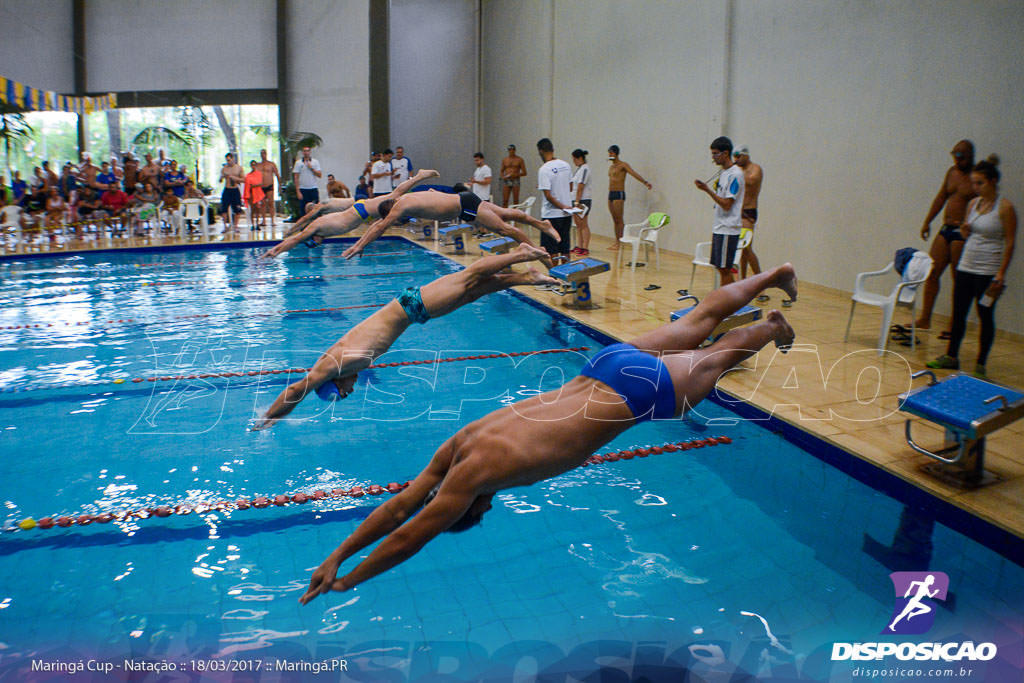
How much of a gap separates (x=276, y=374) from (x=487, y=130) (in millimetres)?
14220

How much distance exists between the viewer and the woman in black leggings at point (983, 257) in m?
4.78

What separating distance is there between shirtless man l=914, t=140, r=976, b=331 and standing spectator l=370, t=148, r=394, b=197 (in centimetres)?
1011

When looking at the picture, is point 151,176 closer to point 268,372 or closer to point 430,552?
point 268,372

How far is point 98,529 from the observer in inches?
143

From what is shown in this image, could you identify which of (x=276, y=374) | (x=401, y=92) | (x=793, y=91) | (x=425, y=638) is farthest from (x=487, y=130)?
(x=425, y=638)

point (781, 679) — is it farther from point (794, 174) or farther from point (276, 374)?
point (794, 174)

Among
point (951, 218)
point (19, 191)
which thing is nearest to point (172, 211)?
point (19, 191)

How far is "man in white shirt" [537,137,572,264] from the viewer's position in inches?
347

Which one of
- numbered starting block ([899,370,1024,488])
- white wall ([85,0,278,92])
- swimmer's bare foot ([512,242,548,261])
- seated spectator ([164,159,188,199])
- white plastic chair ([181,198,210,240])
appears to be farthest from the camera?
white wall ([85,0,278,92])

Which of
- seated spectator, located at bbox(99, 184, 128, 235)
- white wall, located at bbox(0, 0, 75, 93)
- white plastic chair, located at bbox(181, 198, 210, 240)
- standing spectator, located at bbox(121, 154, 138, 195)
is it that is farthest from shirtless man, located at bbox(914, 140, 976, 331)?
white wall, located at bbox(0, 0, 75, 93)

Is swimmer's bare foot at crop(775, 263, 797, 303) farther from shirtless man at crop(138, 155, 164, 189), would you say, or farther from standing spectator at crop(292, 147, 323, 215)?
shirtless man at crop(138, 155, 164, 189)

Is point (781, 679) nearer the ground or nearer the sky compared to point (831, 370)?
nearer the ground

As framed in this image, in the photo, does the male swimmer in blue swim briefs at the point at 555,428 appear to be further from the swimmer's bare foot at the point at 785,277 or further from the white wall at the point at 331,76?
the white wall at the point at 331,76

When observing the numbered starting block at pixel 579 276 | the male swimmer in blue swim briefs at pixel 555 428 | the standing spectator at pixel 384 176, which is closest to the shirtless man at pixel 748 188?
the numbered starting block at pixel 579 276
